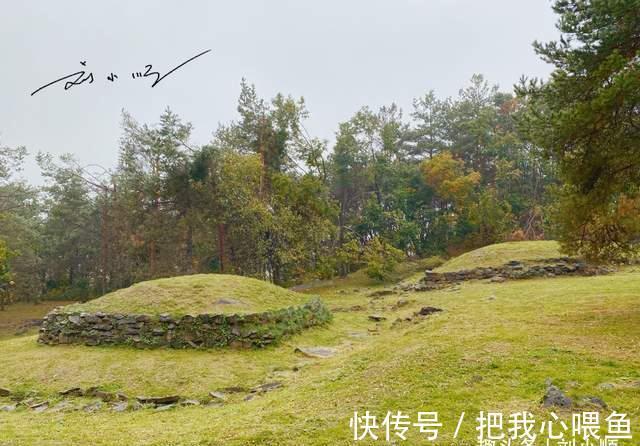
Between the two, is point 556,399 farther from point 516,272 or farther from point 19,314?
point 19,314

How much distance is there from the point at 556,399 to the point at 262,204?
741 inches

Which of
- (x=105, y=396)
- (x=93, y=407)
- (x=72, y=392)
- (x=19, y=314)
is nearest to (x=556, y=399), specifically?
(x=93, y=407)

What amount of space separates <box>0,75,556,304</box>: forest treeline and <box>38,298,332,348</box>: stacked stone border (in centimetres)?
1159

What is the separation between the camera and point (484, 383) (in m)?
5.34

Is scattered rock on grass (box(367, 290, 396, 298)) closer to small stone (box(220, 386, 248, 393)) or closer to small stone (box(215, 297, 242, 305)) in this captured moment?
small stone (box(215, 297, 242, 305))

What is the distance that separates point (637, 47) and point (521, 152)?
1118 inches

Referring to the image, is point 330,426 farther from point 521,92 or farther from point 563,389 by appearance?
point 521,92

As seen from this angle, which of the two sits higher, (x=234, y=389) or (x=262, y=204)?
(x=262, y=204)

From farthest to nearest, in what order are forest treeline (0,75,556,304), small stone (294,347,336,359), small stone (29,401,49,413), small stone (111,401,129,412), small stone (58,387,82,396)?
forest treeline (0,75,556,304)
small stone (294,347,336,359)
small stone (58,387,82,396)
small stone (29,401,49,413)
small stone (111,401,129,412)

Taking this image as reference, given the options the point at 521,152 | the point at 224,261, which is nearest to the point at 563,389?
the point at 224,261

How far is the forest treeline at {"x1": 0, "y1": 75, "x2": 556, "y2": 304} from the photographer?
76.4 feet

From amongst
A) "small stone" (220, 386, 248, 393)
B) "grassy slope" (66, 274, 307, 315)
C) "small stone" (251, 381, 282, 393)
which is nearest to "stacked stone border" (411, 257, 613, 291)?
"grassy slope" (66, 274, 307, 315)

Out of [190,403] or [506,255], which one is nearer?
[190,403]

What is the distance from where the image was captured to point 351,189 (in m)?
36.5
